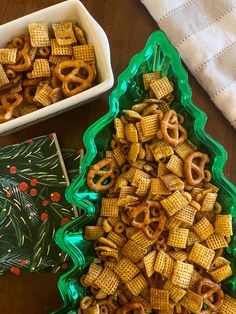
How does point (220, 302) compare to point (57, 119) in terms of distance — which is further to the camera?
point (57, 119)

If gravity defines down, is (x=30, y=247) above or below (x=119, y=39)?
below

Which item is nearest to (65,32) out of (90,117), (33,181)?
(90,117)

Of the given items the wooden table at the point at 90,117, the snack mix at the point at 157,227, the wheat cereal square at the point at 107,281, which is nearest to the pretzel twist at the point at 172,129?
the snack mix at the point at 157,227

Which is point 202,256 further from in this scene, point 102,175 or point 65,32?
point 65,32

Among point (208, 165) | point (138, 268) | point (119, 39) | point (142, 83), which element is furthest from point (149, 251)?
point (119, 39)

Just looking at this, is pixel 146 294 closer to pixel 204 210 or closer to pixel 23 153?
pixel 204 210
